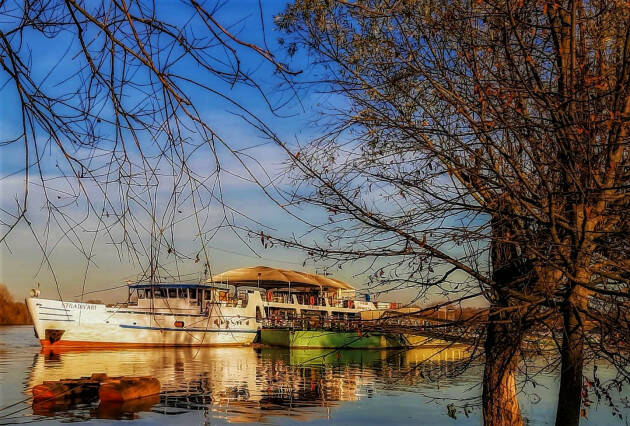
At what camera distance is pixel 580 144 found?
4723 millimetres

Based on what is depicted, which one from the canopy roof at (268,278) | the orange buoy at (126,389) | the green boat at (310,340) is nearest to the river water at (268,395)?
the orange buoy at (126,389)

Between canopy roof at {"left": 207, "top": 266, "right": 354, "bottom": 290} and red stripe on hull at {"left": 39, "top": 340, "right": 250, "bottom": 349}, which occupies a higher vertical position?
canopy roof at {"left": 207, "top": 266, "right": 354, "bottom": 290}

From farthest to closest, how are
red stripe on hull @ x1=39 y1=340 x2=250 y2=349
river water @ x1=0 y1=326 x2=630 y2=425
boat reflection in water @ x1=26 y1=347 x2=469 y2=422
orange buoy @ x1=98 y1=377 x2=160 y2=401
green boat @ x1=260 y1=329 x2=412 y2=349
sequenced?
green boat @ x1=260 y1=329 x2=412 y2=349
red stripe on hull @ x1=39 y1=340 x2=250 y2=349
orange buoy @ x1=98 y1=377 x2=160 y2=401
boat reflection in water @ x1=26 y1=347 x2=469 y2=422
river water @ x1=0 y1=326 x2=630 y2=425

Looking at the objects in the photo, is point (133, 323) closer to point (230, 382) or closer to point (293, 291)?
point (293, 291)

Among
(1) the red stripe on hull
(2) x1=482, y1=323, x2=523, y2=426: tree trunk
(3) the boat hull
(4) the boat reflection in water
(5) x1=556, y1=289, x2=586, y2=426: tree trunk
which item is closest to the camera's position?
(5) x1=556, y1=289, x2=586, y2=426: tree trunk

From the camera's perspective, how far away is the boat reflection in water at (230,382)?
1620 cm

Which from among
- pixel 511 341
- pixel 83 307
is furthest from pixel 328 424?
pixel 83 307

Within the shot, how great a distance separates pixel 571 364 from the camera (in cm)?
524

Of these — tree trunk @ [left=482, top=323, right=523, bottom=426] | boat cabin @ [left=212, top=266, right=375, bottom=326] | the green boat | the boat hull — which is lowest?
tree trunk @ [left=482, top=323, right=523, bottom=426]

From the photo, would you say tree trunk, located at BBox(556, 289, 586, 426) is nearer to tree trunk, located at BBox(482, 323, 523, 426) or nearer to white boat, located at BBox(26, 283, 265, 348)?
tree trunk, located at BBox(482, 323, 523, 426)

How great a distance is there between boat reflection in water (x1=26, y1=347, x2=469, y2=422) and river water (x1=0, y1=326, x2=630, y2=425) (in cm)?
3

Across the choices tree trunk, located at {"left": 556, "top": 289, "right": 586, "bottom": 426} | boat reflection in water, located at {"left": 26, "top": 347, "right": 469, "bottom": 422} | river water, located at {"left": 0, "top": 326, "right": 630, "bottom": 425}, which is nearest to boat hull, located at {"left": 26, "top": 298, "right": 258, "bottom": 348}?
boat reflection in water, located at {"left": 26, "top": 347, "right": 469, "bottom": 422}

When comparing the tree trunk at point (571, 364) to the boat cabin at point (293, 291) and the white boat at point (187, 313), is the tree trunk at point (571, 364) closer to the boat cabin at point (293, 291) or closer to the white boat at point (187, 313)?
the white boat at point (187, 313)

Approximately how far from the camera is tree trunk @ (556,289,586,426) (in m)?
5.14
